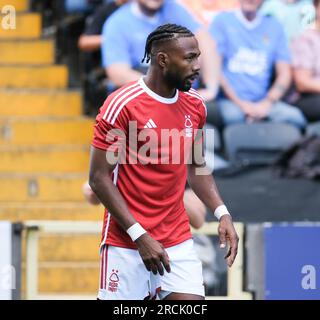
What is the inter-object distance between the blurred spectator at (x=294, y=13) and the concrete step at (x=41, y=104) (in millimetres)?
2086

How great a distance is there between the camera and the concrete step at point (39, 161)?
37.1 feet

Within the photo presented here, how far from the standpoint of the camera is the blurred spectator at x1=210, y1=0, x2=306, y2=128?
11.0m

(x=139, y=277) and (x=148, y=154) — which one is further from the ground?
(x=148, y=154)

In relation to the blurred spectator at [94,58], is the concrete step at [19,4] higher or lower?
higher

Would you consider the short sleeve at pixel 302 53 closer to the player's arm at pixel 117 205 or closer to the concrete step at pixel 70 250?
the concrete step at pixel 70 250

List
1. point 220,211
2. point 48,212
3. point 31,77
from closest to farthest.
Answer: point 220,211, point 48,212, point 31,77

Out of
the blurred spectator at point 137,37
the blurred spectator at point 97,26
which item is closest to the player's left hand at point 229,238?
the blurred spectator at point 137,37

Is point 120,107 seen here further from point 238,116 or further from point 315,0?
point 315,0

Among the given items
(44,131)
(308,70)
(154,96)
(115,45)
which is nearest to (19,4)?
(44,131)

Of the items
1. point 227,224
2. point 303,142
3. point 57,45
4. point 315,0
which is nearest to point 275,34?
point 315,0

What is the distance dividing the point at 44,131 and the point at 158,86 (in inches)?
218

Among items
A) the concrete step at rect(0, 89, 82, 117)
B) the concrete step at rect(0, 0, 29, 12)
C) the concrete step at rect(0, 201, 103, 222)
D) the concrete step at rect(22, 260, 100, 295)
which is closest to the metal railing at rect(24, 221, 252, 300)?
the concrete step at rect(22, 260, 100, 295)

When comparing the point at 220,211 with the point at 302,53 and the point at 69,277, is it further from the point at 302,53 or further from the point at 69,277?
the point at 302,53

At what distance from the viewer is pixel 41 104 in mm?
11906
